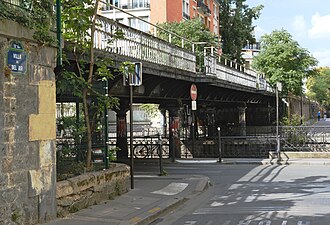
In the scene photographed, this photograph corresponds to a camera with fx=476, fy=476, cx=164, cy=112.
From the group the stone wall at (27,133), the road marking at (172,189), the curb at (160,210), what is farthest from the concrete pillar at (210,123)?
the stone wall at (27,133)

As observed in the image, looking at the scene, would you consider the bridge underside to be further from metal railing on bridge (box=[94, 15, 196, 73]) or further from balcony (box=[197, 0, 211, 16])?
balcony (box=[197, 0, 211, 16])

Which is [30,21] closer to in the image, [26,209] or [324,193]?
[26,209]

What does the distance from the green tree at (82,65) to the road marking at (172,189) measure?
107 inches

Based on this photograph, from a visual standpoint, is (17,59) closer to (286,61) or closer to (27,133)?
(27,133)

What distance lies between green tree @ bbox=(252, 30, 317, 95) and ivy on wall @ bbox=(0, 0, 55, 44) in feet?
147

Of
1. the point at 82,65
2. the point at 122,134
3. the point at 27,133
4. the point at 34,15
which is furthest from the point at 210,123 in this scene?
the point at 27,133

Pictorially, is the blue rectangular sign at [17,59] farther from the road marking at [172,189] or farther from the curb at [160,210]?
the road marking at [172,189]

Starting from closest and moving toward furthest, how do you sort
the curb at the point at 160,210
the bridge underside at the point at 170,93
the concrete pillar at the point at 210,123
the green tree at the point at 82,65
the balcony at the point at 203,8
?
the curb at the point at 160,210 < the green tree at the point at 82,65 < the bridge underside at the point at 170,93 < the concrete pillar at the point at 210,123 < the balcony at the point at 203,8

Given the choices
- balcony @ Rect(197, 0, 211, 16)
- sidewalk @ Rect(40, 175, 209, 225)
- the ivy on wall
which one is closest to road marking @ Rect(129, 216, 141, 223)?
sidewalk @ Rect(40, 175, 209, 225)

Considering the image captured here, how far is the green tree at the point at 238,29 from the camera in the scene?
206 feet

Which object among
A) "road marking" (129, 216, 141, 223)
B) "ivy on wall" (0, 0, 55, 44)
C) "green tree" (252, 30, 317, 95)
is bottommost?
"road marking" (129, 216, 141, 223)

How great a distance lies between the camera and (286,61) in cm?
5175

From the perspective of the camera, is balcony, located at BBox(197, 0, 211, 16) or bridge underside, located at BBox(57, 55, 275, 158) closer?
bridge underside, located at BBox(57, 55, 275, 158)

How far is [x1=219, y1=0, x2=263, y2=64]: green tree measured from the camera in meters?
62.8
